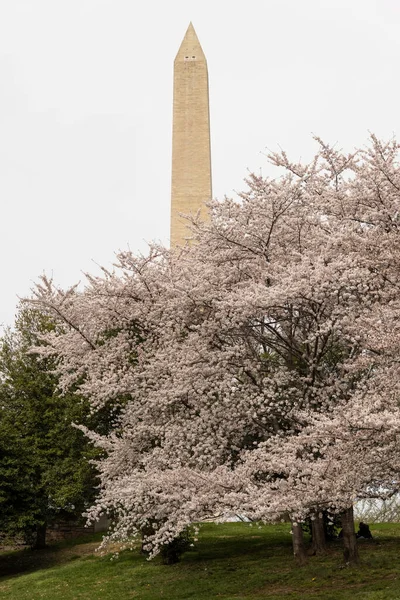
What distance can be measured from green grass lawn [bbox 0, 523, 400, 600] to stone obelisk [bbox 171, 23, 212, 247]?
1657 cm

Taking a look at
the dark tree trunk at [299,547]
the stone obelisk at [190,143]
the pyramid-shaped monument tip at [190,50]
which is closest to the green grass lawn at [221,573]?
the dark tree trunk at [299,547]

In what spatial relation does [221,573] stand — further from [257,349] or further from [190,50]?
[190,50]

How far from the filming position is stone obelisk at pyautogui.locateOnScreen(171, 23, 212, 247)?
37.3m

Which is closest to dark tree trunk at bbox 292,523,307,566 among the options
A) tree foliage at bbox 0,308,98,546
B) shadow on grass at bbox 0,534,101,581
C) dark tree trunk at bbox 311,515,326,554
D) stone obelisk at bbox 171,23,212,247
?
dark tree trunk at bbox 311,515,326,554

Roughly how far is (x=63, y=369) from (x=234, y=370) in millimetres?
5253

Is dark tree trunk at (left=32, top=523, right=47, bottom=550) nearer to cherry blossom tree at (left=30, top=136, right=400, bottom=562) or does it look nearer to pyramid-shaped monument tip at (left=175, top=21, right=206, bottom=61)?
cherry blossom tree at (left=30, top=136, right=400, bottom=562)

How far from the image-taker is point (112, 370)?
16.9 m

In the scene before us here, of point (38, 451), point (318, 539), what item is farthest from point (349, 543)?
point (38, 451)

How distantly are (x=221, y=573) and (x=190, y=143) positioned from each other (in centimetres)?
2400

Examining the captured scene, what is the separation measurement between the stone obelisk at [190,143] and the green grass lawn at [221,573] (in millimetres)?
16573

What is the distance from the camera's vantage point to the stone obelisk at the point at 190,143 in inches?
1469

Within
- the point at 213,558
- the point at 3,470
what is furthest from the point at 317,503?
the point at 3,470

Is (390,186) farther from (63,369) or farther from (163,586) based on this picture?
(163,586)

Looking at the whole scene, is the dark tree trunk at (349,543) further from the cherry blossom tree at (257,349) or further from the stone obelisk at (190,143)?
the stone obelisk at (190,143)
